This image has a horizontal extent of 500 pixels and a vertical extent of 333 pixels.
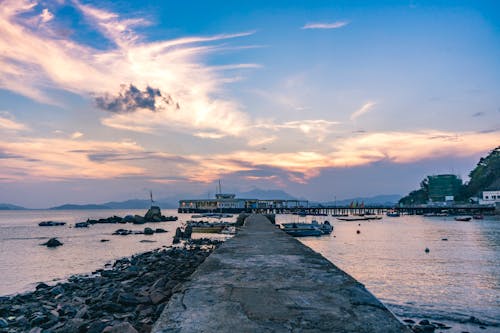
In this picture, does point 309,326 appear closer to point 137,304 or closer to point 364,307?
point 364,307

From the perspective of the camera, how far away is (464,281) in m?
16.4

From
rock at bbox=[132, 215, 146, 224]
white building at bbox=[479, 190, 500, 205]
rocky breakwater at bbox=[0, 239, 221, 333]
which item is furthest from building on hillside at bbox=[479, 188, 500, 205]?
rocky breakwater at bbox=[0, 239, 221, 333]

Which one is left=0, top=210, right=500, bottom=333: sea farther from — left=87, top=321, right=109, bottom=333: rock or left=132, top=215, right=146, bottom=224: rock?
left=132, top=215, right=146, bottom=224: rock

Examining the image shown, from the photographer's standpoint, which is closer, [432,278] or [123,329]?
[123,329]

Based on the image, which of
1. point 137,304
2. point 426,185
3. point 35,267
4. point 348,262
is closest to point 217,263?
point 137,304

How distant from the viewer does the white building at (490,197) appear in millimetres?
103062

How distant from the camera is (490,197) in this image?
10525 centimetres

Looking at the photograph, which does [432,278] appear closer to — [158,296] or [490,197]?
[158,296]

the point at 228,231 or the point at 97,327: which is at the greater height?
the point at 97,327

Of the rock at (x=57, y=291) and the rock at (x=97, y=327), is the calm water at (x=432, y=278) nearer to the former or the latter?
the rock at (x=97, y=327)

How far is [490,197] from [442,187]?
155ft

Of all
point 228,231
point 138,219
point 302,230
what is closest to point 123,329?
point 228,231

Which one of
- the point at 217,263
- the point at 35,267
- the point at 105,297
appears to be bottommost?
the point at 35,267

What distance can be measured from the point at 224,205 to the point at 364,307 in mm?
127900
